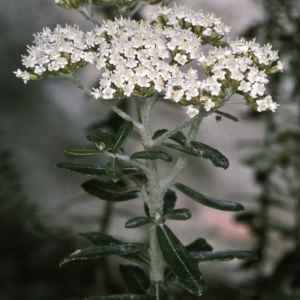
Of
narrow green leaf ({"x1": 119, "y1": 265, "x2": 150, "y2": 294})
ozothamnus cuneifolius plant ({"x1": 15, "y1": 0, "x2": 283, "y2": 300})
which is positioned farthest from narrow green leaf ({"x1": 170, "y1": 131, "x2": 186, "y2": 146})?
narrow green leaf ({"x1": 119, "y1": 265, "x2": 150, "y2": 294})

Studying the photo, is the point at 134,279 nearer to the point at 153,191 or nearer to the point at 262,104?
the point at 153,191

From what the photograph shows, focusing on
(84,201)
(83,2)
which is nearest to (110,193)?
(83,2)

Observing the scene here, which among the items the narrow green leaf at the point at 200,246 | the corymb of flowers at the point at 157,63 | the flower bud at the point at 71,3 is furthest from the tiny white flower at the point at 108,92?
the narrow green leaf at the point at 200,246

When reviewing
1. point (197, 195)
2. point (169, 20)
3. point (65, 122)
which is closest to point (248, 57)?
point (169, 20)

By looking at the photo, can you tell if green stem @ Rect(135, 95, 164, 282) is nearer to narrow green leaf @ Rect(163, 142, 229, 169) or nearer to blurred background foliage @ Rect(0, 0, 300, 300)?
narrow green leaf @ Rect(163, 142, 229, 169)

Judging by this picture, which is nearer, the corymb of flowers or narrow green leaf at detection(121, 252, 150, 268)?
the corymb of flowers
